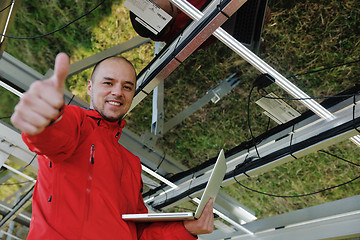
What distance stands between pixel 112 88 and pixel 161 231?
523 mm

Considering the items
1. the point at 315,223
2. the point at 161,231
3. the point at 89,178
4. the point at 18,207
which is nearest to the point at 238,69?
the point at 315,223

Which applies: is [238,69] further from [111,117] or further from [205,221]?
[205,221]

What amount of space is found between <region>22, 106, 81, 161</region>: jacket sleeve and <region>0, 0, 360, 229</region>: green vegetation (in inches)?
81.1

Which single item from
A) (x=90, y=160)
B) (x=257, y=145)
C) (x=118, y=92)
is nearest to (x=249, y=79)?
(x=257, y=145)

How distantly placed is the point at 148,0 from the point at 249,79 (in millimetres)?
1373

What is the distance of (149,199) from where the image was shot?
11.6ft

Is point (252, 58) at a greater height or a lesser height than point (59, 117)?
greater

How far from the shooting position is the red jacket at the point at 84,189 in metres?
1.12

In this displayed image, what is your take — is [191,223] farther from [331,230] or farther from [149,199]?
[149,199]

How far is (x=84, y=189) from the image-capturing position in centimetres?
118

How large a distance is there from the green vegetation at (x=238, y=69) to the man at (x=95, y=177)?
1737mm

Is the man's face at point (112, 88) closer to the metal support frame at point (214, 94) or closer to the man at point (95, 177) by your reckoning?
the man at point (95, 177)

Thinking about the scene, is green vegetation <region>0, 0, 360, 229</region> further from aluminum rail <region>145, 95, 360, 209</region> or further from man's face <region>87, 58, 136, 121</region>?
man's face <region>87, 58, 136, 121</region>

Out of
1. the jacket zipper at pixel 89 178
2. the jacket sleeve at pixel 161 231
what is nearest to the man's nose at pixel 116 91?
the jacket zipper at pixel 89 178
